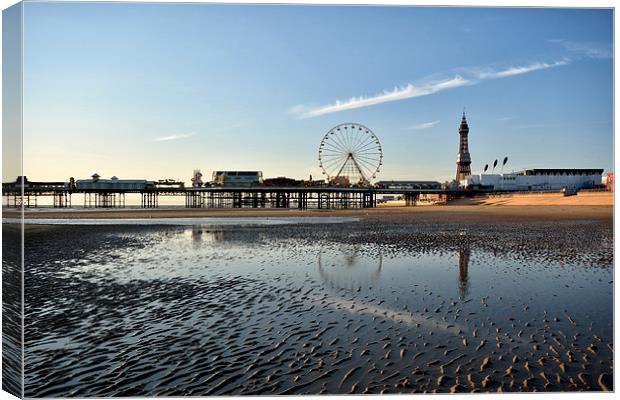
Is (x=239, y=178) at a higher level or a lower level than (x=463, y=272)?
higher

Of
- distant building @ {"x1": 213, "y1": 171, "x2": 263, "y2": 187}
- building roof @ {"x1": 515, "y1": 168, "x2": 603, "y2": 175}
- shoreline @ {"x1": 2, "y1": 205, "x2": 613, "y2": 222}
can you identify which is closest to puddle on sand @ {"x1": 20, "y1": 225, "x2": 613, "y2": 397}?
shoreline @ {"x1": 2, "y1": 205, "x2": 613, "y2": 222}

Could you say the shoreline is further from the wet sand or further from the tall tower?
the tall tower

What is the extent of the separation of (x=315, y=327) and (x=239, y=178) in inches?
3672

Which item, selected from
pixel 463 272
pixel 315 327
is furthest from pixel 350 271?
pixel 315 327

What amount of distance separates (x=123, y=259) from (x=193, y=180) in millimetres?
93779

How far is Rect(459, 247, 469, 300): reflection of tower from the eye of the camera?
27.2 ft

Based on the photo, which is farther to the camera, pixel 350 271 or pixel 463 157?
pixel 463 157

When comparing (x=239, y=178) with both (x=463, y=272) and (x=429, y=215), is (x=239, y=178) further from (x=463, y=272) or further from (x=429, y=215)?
(x=463, y=272)

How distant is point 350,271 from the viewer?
34.2 feet

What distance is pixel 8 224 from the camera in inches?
184

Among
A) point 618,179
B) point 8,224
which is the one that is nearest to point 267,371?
point 8,224

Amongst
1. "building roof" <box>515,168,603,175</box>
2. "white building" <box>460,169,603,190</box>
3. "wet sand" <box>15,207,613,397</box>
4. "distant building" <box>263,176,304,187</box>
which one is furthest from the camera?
"building roof" <box>515,168,603,175</box>

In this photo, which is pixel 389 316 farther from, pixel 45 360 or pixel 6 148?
pixel 6 148

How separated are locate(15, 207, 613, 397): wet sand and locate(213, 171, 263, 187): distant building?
8342 cm
